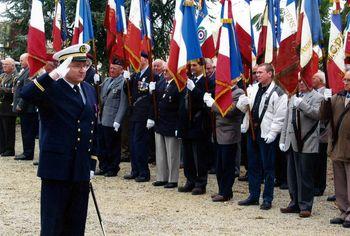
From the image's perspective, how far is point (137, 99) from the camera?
11203mm

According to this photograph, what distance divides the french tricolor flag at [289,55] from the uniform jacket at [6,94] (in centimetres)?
702

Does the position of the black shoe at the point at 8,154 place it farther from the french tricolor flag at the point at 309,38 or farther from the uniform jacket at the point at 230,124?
the french tricolor flag at the point at 309,38

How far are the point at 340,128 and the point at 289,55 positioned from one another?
1202 mm

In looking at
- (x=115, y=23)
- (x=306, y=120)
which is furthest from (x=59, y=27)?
(x=306, y=120)

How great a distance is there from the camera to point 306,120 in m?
8.35

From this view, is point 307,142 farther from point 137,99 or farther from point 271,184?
point 137,99

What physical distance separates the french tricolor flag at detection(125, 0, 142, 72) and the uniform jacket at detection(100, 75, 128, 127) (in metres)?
0.76

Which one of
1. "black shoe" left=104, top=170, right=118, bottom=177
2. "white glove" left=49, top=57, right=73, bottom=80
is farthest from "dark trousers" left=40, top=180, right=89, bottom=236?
"black shoe" left=104, top=170, right=118, bottom=177

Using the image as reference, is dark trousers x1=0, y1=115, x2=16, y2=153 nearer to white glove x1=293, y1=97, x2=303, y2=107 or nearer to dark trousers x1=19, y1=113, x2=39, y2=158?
dark trousers x1=19, y1=113, x2=39, y2=158

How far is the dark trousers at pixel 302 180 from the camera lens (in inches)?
326

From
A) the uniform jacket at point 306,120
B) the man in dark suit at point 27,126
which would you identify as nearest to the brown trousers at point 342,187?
the uniform jacket at point 306,120

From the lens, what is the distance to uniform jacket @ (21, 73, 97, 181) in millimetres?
5434

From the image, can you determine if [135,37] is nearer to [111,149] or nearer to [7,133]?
[111,149]

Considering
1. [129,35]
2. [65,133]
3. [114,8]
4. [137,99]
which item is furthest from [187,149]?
[65,133]
